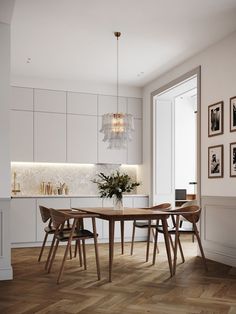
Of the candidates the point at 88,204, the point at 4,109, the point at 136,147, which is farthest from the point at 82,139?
the point at 4,109

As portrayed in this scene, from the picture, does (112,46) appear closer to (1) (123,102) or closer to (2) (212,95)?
(2) (212,95)

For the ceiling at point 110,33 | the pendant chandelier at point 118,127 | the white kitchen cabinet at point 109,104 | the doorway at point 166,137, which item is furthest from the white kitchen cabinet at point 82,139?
the pendant chandelier at point 118,127

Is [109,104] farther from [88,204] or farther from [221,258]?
[221,258]

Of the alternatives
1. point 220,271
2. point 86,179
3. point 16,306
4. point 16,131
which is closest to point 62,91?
point 16,131

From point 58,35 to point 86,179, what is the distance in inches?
135

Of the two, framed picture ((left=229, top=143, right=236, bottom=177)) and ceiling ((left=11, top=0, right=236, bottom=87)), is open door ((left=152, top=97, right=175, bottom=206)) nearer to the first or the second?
ceiling ((left=11, top=0, right=236, bottom=87))

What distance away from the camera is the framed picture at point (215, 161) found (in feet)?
18.8

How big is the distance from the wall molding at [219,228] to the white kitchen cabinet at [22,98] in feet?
11.9

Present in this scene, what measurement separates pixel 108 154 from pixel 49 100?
155 cm

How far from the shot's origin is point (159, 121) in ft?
26.3

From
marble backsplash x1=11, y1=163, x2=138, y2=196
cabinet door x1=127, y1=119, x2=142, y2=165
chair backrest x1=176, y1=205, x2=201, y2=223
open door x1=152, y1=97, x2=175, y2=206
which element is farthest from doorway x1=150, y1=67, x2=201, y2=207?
chair backrest x1=176, y1=205, x2=201, y2=223

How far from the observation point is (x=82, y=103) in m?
8.11

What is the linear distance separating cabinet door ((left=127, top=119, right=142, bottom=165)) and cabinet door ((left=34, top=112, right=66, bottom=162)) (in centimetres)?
136

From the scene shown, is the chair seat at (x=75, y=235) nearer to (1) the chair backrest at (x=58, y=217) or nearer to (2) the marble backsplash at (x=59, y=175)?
(1) the chair backrest at (x=58, y=217)
